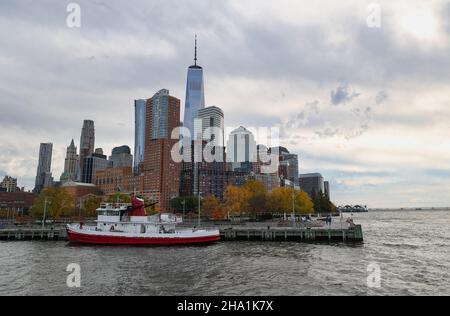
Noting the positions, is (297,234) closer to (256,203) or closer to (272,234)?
(272,234)

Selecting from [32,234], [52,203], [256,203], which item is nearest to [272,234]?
[256,203]

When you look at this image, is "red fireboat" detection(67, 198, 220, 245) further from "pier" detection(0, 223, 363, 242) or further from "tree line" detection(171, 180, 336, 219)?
"tree line" detection(171, 180, 336, 219)

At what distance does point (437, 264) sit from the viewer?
136 feet

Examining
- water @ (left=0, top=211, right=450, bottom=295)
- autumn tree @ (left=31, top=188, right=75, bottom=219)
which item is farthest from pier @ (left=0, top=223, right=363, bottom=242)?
autumn tree @ (left=31, top=188, right=75, bottom=219)

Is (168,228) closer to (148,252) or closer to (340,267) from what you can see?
(148,252)

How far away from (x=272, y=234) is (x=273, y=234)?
0.68 feet

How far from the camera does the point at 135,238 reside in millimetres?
59688

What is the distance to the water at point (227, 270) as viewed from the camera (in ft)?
94.3

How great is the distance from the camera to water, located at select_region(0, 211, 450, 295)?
1132 inches

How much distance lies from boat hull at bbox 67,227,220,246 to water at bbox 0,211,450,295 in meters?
4.92
